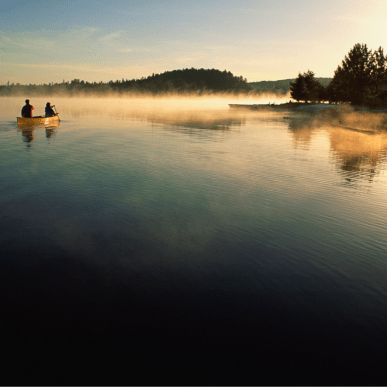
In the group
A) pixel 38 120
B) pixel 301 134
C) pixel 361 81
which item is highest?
pixel 361 81

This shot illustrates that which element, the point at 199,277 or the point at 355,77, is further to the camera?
the point at 355,77

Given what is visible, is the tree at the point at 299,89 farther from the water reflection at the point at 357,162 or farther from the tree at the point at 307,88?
the water reflection at the point at 357,162

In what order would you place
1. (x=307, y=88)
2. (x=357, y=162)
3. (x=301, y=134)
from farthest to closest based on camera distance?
(x=307, y=88)
(x=301, y=134)
(x=357, y=162)

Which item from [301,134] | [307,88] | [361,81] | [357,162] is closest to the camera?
[357,162]

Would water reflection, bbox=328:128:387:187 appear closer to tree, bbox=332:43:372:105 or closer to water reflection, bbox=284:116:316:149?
water reflection, bbox=284:116:316:149

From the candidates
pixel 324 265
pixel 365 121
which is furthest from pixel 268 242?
pixel 365 121

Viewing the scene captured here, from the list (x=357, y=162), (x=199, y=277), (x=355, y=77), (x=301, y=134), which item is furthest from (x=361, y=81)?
(x=199, y=277)

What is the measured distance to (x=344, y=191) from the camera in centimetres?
1504

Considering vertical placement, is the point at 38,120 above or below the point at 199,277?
above

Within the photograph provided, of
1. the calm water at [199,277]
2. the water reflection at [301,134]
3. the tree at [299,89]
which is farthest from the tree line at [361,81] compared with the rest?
the calm water at [199,277]

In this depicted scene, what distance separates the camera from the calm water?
202 inches

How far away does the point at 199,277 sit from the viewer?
732 centimetres

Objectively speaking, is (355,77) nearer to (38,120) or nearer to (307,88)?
(307,88)

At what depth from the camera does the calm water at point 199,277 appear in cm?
513
